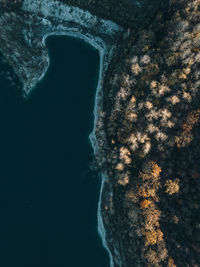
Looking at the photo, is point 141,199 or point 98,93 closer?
point 141,199

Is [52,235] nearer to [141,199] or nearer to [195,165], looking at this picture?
[141,199]

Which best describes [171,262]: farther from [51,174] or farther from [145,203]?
[51,174]

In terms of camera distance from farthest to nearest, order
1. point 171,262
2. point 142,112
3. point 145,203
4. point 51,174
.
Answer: point 51,174
point 142,112
point 145,203
point 171,262

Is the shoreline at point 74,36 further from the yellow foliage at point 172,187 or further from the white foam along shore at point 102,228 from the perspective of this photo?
the yellow foliage at point 172,187

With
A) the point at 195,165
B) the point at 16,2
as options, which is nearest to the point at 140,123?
the point at 195,165

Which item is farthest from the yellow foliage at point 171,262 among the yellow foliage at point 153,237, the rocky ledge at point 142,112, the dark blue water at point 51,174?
the dark blue water at point 51,174

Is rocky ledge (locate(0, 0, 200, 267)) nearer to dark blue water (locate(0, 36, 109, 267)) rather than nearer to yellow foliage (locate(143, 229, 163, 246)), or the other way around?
yellow foliage (locate(143, 229, 163, 246))

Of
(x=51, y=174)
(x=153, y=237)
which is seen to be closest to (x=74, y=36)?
(x=51, y=174)
